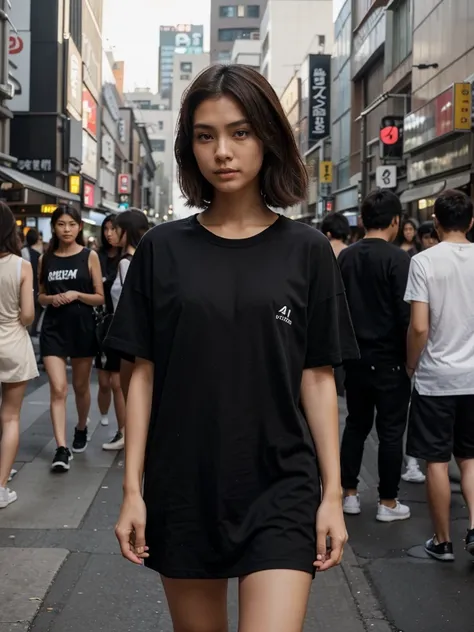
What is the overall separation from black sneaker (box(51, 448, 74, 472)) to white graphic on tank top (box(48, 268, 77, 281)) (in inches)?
52.7

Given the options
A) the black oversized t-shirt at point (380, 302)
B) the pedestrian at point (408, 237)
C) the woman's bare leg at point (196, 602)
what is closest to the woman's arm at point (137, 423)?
the woman's bare leg at point (196, 602)

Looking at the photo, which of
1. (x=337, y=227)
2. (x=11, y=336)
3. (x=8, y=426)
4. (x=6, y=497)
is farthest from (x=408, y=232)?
(x=6, y=497)

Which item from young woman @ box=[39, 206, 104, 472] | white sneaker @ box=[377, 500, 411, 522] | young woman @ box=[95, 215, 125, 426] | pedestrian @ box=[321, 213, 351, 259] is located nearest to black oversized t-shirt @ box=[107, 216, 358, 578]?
white sneaker @ box=[377, 500, 411, 522]

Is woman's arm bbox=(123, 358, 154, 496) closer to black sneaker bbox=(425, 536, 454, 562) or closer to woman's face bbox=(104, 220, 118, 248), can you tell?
black sneaker bbox=(425, 536, 454, 562)

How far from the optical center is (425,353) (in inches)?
204

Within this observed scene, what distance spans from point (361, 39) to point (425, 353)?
39.0 m

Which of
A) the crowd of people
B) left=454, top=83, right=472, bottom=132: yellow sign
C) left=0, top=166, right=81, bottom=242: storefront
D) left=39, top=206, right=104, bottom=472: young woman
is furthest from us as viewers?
left=454, top=83, right=472, bottom=132: yellow sign

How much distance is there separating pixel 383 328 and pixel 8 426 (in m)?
2.51

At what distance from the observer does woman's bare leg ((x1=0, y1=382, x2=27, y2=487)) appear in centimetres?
609

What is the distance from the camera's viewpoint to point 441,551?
201 inches

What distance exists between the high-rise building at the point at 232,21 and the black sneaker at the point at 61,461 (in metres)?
136

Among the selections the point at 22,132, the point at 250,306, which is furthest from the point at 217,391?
the point at 22,132

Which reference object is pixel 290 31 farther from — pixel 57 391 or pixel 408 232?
pixel 57 391

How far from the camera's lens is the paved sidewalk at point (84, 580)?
4.18 metres
